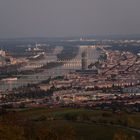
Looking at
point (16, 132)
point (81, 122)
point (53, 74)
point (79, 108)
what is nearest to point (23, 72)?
point (53, 74)

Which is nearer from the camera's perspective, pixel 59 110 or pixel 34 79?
pixel 59 110

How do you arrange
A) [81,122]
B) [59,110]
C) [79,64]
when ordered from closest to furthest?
1. [81,122]
2. [59,110]
3. [79,64]

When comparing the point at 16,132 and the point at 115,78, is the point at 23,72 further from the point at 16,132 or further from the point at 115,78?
the point at 16,132

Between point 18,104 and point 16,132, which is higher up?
point 16,132

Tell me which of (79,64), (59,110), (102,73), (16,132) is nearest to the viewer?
(16,132)

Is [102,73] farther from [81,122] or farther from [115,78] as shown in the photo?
[81,122]

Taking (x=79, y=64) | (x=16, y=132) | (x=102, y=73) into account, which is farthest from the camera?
(x=79, y=64)

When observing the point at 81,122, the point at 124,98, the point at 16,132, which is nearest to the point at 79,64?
the point at 124,98

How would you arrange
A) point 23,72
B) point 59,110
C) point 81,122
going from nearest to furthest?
point 81,122, point 59,110, point 23,72

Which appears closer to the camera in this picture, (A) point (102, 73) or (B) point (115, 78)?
(B) point (115, 78)
